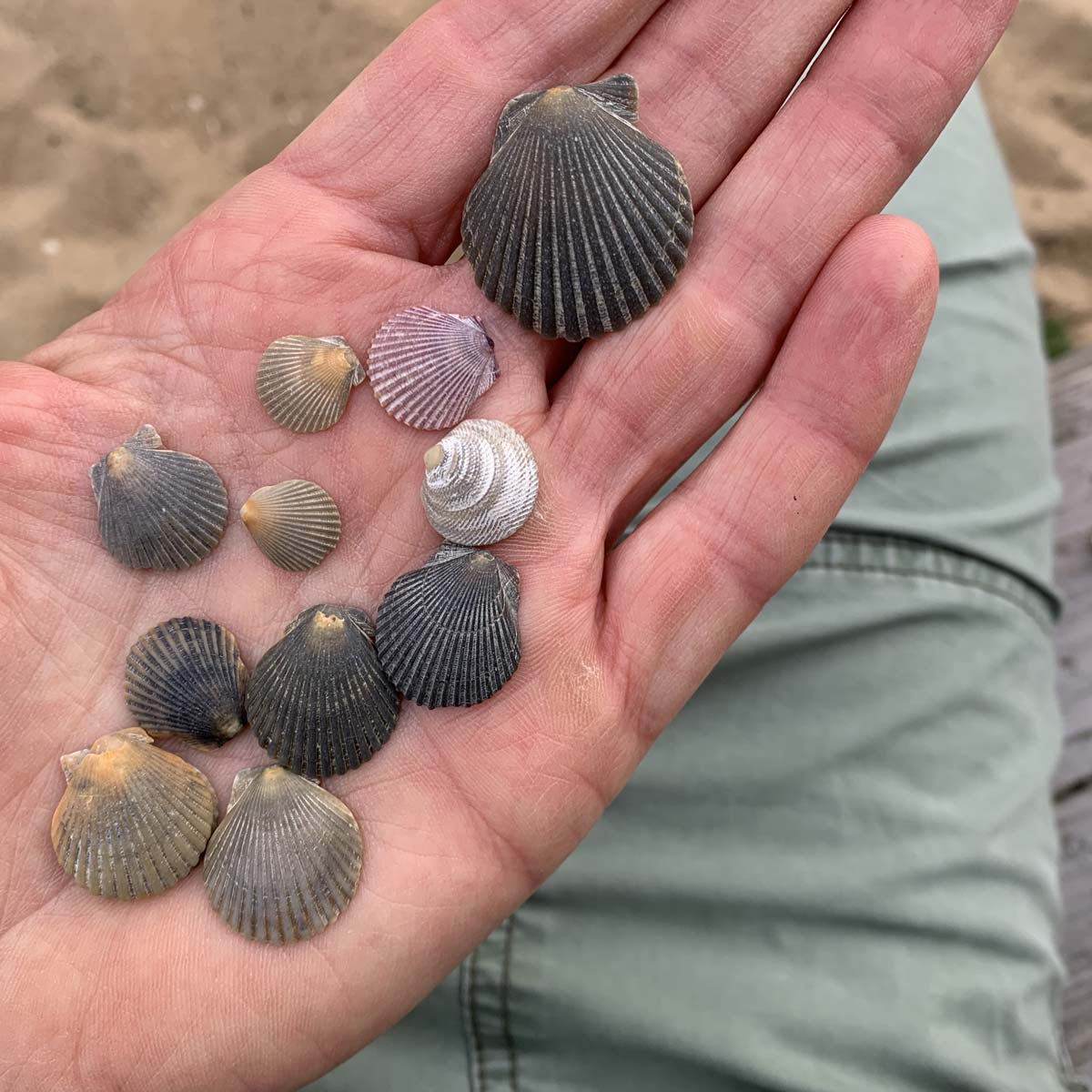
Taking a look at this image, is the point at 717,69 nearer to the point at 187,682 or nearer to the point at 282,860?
the point at 187,682

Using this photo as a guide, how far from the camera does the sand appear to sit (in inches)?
141

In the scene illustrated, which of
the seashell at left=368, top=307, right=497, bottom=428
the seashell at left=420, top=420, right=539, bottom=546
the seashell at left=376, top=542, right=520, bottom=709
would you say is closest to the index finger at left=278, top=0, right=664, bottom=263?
the seashell at left=368, top=307, right=497, bottom=428

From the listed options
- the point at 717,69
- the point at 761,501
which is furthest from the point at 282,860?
the point at 717,69

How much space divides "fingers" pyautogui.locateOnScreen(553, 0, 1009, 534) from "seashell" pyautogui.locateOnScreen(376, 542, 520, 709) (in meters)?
0.31

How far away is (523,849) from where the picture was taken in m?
1.97

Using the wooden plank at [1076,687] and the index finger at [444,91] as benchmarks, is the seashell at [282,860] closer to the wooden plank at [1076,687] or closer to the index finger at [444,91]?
the index finger at [444,91]

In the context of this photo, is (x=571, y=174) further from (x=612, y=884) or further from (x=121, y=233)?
(x=121, y=233)

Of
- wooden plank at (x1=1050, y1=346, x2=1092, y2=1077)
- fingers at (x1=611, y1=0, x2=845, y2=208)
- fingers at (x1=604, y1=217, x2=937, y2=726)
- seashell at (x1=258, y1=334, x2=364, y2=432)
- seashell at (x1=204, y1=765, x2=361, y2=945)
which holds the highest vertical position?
fingers at (x1=611, y1=0, x2=845, y2=208)

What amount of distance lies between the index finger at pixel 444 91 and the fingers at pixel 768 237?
47 cm

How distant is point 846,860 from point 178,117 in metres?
3.42

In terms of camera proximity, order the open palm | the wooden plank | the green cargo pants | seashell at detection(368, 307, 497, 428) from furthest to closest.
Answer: the wooden plank < the green cargo pants < seashell at detection(368, 307, 497, 428) < the open palm

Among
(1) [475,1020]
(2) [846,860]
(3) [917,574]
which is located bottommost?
(1) [475,1020]

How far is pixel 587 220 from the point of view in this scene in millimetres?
2131

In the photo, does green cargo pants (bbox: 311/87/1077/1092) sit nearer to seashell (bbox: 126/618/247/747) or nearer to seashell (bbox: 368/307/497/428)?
seashell (bbox: 126/618/247/747)
